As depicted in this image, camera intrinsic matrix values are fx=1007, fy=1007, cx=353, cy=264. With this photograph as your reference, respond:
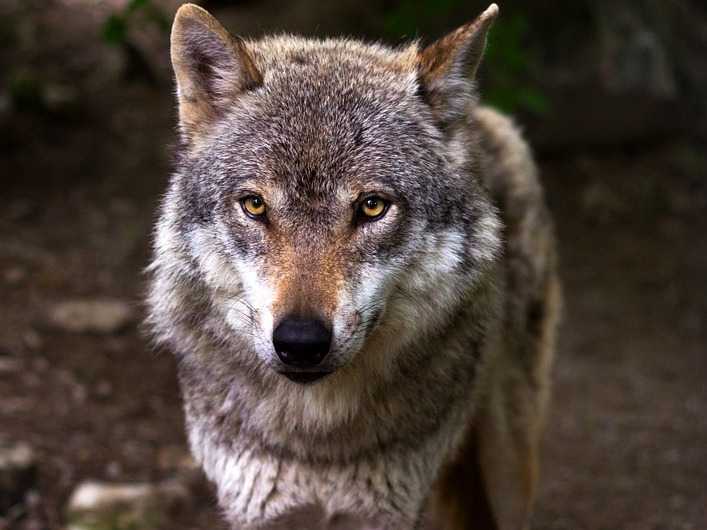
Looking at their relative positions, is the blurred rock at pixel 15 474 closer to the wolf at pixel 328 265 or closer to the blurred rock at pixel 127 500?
the blurred rock at pixel 127 500

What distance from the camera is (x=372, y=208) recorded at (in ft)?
11.4

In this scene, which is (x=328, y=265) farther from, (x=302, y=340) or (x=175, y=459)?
(x=175, y=459)

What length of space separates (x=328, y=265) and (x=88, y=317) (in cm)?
426

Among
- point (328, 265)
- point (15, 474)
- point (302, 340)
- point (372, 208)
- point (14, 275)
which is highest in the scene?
point (372, 208)

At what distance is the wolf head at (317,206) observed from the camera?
3.31m

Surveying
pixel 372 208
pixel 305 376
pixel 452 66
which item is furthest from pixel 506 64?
pixel 305 376

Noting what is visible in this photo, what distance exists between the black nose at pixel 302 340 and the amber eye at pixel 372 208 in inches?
20.1

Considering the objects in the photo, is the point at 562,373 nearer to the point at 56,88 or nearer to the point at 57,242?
the point at 57,242

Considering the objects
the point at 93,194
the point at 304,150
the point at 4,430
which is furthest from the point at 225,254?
the point at 93,194

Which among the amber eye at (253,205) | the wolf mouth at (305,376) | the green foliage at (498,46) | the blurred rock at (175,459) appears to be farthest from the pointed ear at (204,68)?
the blurred rock at (175,459)

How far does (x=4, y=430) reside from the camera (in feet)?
19.3

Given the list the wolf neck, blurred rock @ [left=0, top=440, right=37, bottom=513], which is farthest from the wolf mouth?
blurred rock @ [left=0, top=440, right=37, bottom=513]

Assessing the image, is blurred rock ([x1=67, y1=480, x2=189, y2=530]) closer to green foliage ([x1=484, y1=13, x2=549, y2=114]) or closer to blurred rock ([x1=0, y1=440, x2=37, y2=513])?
blurred rock ([x1=0, y1=440, x2=37, y2=513])

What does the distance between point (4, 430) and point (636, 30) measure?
5.81m
